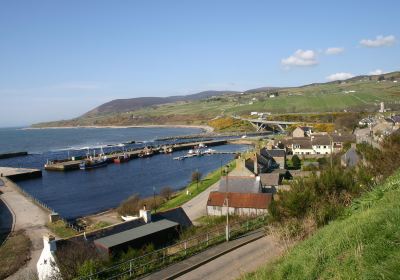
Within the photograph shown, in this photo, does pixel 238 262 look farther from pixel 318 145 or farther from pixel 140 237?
pixel 318 145

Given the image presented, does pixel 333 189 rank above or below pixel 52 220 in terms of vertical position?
above

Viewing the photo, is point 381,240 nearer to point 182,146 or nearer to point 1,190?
point 1,190

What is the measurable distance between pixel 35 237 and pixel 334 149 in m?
57.0

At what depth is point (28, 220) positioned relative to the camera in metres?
45.1

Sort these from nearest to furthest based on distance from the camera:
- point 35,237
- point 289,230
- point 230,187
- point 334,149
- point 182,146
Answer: point 289,230 < point 35,237 < point 230,187 < point 334,149 < point 182,146

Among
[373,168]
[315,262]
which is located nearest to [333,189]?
[373,168]

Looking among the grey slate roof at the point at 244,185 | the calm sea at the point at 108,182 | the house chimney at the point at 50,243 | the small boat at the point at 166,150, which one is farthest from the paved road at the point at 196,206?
the small boat at the point at 166,150

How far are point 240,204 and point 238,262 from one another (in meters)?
18.9

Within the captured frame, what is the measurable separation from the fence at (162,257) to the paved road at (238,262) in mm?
1702

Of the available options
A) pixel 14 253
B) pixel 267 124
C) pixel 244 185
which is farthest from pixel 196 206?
pixel 267 124

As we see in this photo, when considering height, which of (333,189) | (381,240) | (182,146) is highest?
(381,240)

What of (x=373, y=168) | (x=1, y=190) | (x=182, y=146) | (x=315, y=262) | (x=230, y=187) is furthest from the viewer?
(x=182, y=146)

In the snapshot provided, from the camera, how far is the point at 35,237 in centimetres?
3794

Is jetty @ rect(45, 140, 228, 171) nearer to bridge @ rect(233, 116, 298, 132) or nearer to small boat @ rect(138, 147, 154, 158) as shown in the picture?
small boat @ rect(138, 147, 154, 158)
